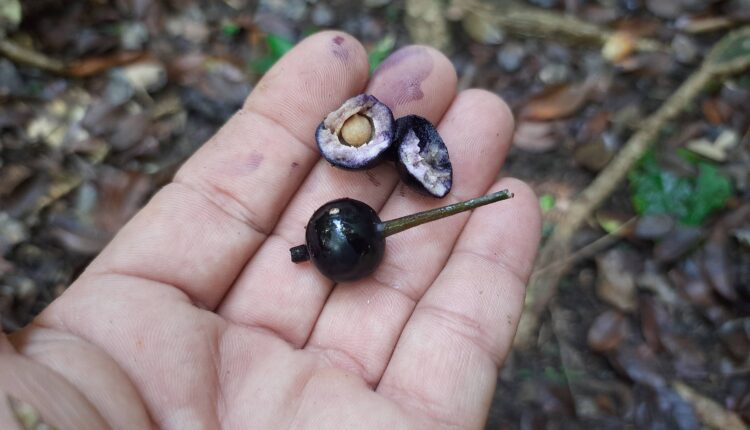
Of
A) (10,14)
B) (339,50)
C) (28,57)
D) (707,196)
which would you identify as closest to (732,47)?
(707,196)

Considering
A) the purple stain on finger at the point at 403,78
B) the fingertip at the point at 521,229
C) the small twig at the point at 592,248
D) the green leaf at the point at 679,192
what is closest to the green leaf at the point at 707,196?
the green leaf at the point at 679,192

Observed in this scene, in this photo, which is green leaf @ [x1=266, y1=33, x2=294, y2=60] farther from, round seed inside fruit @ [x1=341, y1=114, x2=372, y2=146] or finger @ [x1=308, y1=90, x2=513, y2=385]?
finger @ [x1=308, y1=90, x2=513, y2=385]

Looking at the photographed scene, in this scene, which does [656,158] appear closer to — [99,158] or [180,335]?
[180,335]

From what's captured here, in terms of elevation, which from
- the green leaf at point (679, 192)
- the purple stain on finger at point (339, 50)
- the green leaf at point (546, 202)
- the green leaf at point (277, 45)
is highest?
the purple stain on finger at point (339, 50)

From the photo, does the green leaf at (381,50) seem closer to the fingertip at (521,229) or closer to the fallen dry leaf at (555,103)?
the fallen dry leaf at (555,103)

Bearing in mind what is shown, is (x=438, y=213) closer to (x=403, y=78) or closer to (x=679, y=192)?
(x=403, y=78)

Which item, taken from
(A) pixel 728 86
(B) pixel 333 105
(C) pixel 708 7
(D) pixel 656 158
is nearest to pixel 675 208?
(D) pixel 656 158

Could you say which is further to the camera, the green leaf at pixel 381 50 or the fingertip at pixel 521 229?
the green leaf at pixel 381 50
